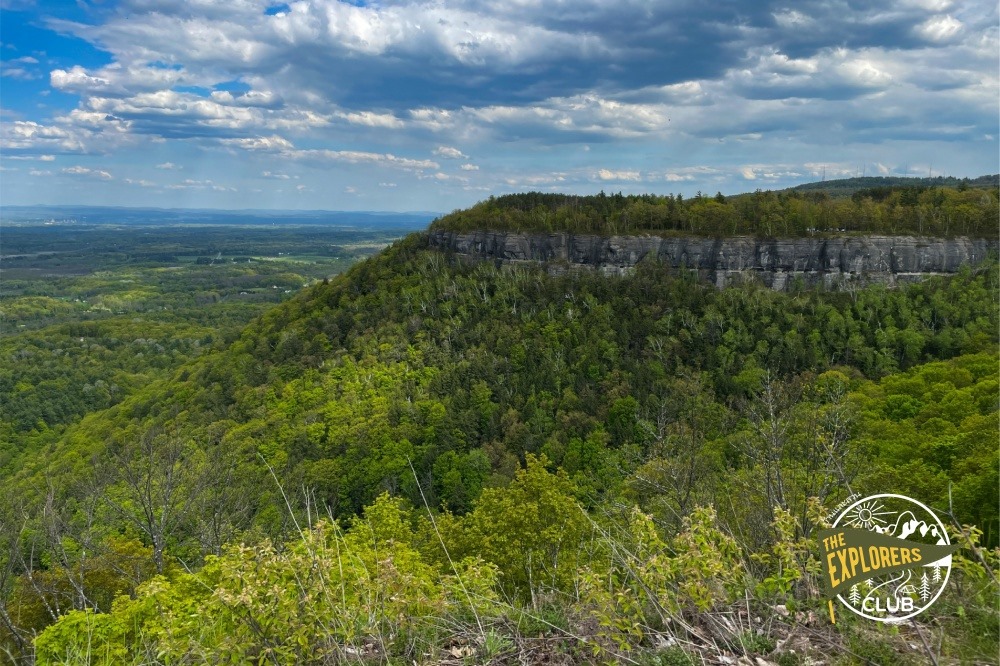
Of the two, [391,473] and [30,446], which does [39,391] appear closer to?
[30,446]

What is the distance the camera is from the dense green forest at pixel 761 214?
8288cm

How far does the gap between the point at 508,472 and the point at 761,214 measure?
62084 mm

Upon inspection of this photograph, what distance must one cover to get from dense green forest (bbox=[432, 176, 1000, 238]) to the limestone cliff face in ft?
8.48

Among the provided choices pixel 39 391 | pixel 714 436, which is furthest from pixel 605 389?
pixel 39 391

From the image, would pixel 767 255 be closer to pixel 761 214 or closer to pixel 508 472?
pixel 761 214

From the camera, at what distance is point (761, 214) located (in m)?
89.1

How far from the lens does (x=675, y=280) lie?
82.2 meters

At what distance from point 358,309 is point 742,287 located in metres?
54.2
